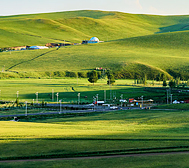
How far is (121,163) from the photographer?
28.5 metres

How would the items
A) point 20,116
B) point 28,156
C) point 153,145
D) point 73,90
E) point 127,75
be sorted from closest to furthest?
point 28,156 < point 153,145 < point 20,116 < point 73,90 < point 127,75

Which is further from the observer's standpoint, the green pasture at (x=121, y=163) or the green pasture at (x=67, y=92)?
the green pasture at (x=67, y=92)

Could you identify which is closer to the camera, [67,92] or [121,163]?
[121,163]

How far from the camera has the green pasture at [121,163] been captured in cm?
2773

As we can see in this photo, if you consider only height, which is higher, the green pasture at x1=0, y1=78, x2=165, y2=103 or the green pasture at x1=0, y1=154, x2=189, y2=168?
the green pasture at x1=0, y1=78, x2=165, y2=103

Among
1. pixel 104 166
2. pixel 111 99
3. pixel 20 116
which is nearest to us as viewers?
pixel 104 166

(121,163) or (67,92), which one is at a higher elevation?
(67,92)

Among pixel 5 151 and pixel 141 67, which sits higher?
pixel 141 67

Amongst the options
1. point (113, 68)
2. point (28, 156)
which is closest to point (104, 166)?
point (28, 156)

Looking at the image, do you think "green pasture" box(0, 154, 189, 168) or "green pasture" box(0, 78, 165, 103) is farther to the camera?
"green pasture" box(0, 78, 165, 103)

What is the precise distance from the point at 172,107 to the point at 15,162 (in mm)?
59813

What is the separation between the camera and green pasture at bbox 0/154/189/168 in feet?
91.0

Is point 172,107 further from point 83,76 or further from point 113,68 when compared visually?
point 113,68

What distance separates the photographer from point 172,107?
3312 inches
